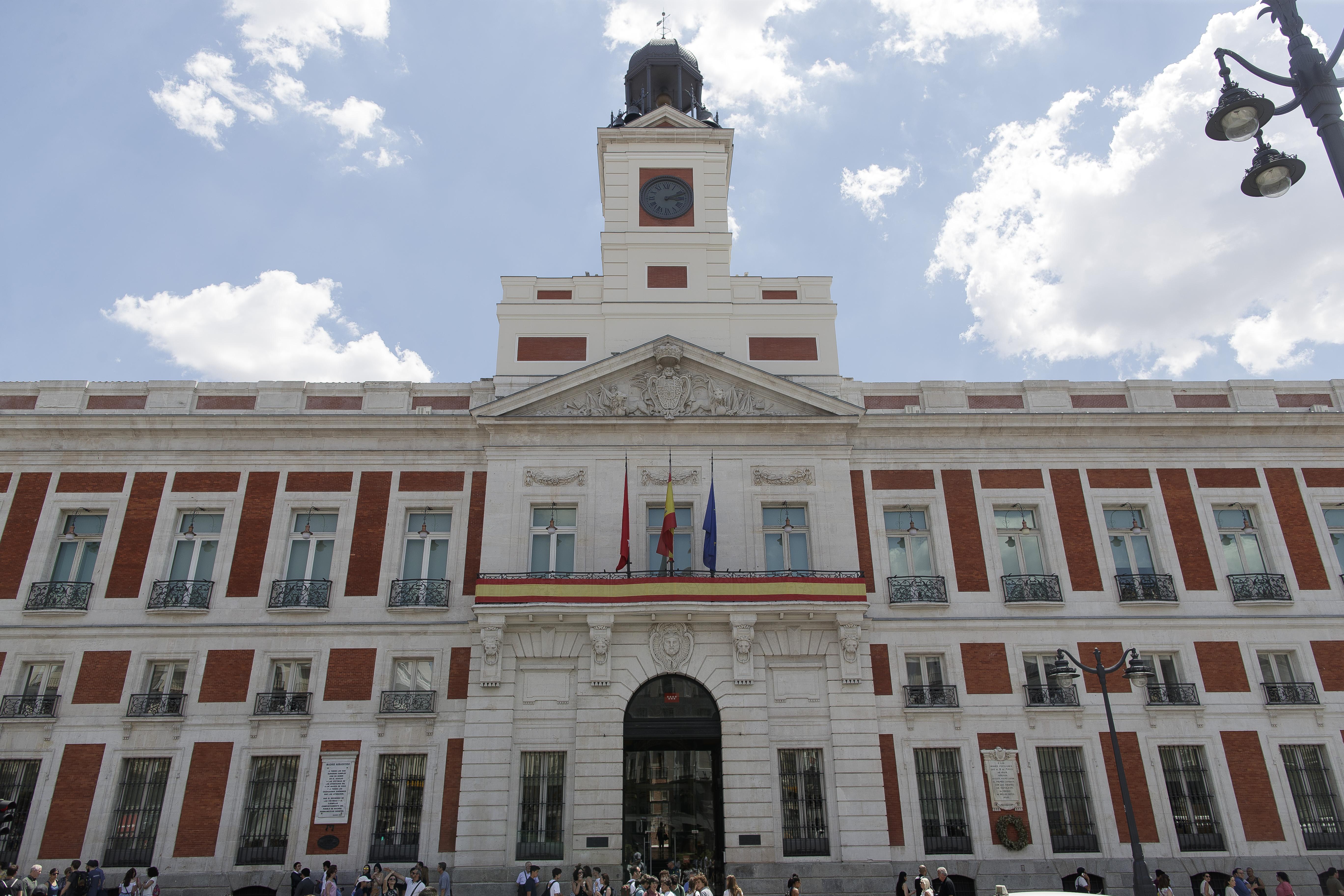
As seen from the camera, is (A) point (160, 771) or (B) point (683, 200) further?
(B) point (683, 200)

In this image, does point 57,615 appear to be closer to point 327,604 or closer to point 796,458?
point 327,604

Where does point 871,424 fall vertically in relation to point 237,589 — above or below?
above

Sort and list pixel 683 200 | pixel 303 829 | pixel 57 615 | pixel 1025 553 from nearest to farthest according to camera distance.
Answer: pixel 303 829
pixel 57 615
pixel 1025 553
pixel 683 200

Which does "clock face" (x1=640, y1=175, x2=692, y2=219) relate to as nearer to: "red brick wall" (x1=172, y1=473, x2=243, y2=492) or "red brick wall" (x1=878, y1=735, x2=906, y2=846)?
"red brick wall" (x1=172, y1=473, x2=243, y2=492)

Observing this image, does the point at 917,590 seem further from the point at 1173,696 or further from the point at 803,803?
the point at 1173,696

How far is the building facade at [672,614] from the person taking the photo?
65.0 feet

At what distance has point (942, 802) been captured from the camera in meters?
20.4

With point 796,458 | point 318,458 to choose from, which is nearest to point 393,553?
point 318,458

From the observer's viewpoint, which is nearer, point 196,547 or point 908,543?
point 196,547

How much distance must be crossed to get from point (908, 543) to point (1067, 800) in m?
7.16

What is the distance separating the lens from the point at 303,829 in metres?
19.6

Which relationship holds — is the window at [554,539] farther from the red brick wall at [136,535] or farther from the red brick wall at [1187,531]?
the red brick wall at [1187,531]

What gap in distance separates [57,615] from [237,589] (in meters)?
4.34

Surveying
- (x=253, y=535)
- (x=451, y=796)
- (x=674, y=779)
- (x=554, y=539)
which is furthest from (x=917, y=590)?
(x=253, y=535)
